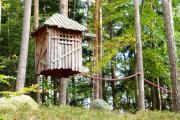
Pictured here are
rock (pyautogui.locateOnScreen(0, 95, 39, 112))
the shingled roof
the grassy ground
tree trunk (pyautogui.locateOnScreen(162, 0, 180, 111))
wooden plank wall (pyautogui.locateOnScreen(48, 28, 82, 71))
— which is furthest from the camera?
the shingled roof

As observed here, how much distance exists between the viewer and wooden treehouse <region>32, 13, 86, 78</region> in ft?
38.3

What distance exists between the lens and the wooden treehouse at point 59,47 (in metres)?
11.7

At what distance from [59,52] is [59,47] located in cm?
19

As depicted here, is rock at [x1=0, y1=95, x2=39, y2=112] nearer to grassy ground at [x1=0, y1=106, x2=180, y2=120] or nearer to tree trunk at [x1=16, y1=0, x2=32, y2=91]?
grassy ground at [x1=0, y1=106, x2=180, y2=120]

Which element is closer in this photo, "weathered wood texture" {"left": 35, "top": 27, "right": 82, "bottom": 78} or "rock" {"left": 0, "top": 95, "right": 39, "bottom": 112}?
"rock" {"left": 0, "top": 95, "right": 39, "bottom": 112}

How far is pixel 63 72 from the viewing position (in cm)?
1244

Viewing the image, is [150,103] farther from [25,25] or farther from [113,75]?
[25,25]

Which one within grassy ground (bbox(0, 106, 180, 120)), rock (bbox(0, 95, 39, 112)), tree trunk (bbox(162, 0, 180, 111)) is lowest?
grassy ground (bbox(0, 106, 180, 120))

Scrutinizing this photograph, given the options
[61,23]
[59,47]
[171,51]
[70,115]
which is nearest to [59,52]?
[59,47]

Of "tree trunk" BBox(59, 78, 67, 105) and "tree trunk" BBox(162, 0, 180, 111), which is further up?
"tree trunk" BBox(162, 0, 180, 111)

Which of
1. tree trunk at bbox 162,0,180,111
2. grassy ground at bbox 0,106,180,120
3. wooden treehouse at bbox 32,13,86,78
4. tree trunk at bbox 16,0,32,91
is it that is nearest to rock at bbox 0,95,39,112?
grassy ground at bbox 0,106,180,120

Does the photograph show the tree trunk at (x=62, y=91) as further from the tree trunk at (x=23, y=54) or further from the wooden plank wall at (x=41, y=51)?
the wooden plank wall at (x=41, y=51)

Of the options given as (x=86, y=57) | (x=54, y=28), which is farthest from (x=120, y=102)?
(x=54, y=28)

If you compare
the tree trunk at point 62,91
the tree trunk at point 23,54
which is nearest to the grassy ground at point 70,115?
the tree trunk at point 62,91
